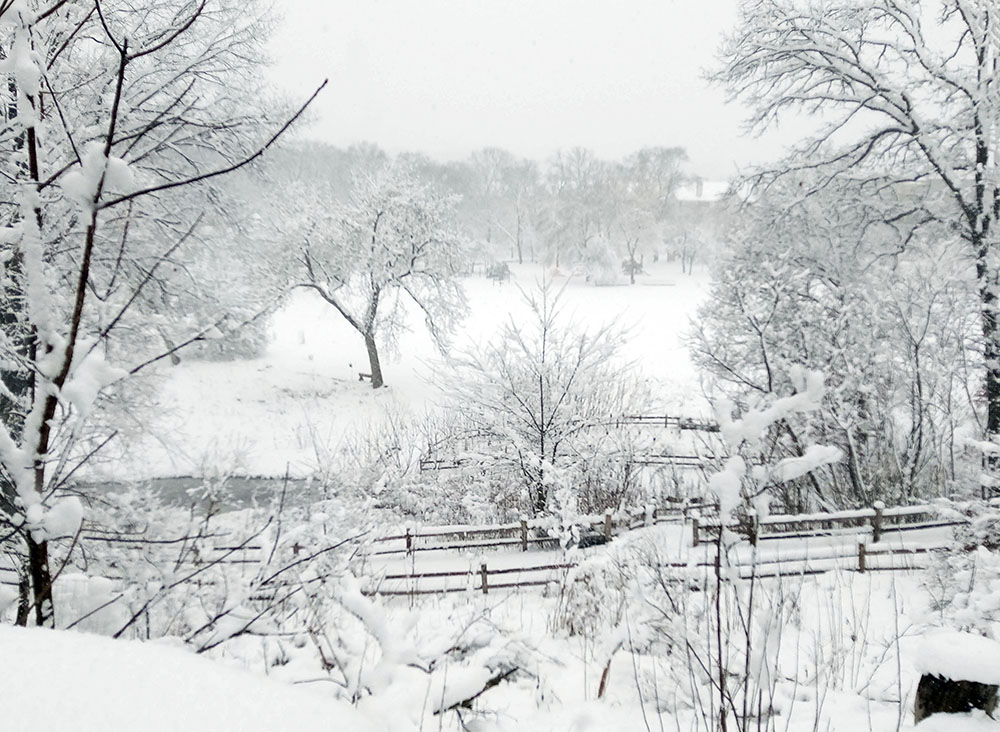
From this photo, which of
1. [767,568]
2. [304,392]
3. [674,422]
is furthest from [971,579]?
[304,392]

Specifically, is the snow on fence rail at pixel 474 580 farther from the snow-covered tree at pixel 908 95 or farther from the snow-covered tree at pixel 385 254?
the snow-covered tree at pixel 385 254

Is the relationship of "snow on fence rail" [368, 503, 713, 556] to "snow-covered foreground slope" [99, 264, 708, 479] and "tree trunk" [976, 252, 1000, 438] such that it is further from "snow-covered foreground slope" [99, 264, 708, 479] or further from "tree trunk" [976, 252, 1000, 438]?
"tree trunk" [976, 252, 1000, 438]

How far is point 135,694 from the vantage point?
3.64 ft

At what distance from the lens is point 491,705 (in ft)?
9.91

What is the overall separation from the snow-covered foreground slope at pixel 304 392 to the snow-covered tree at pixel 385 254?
1.57 meters

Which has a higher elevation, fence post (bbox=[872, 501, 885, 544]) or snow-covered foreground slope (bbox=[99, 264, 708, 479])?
snow-covered foreground slope (bbox=[99, 264, 708, 479])

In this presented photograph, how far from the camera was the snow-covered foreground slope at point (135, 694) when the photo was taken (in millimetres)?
1038

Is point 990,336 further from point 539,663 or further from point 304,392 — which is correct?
point 304,392

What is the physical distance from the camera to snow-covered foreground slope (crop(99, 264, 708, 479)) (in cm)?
1530

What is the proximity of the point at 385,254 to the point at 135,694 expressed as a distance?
76.1 ft

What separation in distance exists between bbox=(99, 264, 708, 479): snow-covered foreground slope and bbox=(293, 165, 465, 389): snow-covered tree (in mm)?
1570

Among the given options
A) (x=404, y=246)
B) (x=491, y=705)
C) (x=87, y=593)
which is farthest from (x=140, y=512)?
(x=404, y=246)

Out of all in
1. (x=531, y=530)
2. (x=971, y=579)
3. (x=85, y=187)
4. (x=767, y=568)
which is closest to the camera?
(x=85, y=187)

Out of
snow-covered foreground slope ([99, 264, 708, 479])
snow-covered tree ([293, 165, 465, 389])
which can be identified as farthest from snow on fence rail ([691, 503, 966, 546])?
snow-covered tree ([293, 165, 465, 389])
